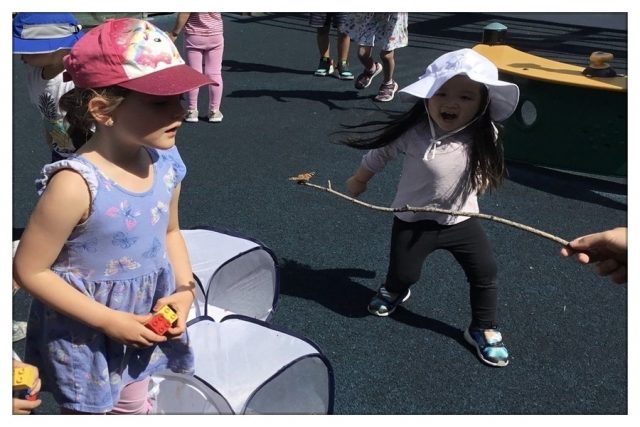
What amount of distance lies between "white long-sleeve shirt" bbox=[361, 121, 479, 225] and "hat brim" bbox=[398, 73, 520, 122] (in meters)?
0.13

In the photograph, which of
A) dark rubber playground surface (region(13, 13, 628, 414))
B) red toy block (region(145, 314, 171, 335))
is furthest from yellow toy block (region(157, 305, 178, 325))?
dark rubber playground surface (region(13, 13, 628, 414))

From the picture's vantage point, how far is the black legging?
2650 mm

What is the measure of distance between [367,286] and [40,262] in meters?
1.88

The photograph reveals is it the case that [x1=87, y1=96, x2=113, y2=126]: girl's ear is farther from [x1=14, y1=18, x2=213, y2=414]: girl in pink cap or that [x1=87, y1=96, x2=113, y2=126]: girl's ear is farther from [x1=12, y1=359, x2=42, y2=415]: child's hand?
[x1=12, y1=359, x2=42, y2=415]: child's hand

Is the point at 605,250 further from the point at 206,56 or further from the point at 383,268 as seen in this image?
the point at 206,56

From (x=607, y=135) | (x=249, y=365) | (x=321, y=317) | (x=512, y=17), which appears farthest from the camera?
(x=512, y=17)

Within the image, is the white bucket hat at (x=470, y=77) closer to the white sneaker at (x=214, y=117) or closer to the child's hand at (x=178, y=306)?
the child's hand at (x=178, y=306)

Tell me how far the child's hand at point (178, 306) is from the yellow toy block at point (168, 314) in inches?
0.6

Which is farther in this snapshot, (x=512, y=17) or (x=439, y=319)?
(x=512, y=17)

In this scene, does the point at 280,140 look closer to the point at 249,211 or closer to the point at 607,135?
the point at 249,211

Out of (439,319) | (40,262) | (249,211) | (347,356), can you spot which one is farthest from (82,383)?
(249,211)

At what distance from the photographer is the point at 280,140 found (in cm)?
517

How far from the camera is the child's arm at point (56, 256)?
151 centimetres

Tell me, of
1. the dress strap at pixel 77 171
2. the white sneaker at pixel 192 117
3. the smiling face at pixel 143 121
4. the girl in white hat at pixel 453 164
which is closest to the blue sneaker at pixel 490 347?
the girl in white hat at pixel 453 164
